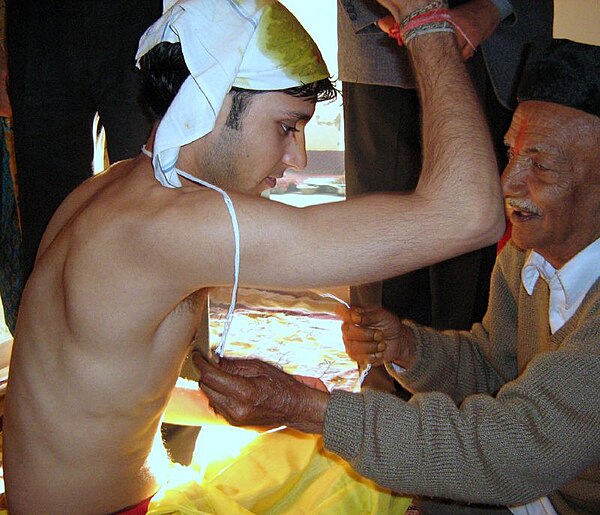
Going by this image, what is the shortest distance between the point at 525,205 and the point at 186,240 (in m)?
0.92

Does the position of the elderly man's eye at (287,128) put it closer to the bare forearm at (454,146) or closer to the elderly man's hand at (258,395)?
the bare forearm at (454,146)

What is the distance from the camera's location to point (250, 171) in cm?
146

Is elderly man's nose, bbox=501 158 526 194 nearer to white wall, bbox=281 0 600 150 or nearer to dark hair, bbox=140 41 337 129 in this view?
dark hair, bbox=140 41 337 129

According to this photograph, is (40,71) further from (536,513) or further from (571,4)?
(571,4)

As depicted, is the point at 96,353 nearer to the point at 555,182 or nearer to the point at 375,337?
the point at 375,337

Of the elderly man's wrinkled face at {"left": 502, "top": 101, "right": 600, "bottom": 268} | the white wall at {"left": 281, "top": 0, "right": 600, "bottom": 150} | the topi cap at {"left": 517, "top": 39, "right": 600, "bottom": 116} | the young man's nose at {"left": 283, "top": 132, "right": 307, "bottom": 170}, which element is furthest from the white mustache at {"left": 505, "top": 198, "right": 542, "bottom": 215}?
the white wall at {"left": 281, "top": 0, "right": 600, "bottom": 150}

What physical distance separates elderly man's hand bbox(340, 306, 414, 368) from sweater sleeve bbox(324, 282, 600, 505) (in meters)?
0.43

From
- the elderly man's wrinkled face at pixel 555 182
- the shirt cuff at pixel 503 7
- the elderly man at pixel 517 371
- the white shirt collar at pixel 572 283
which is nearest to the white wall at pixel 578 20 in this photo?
the shirt cuff at pixel 503 7

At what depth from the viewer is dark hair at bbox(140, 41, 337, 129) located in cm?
141

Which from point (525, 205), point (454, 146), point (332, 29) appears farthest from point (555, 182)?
point (332, 29)

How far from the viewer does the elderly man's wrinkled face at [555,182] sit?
5.47ft

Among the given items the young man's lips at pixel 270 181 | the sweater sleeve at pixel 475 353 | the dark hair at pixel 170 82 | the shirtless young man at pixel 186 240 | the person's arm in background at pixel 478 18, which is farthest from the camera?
the person's arm in background at pixel 478 18

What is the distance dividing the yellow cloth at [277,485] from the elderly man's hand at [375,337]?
26 centimetres

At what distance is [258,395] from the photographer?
1351mm
